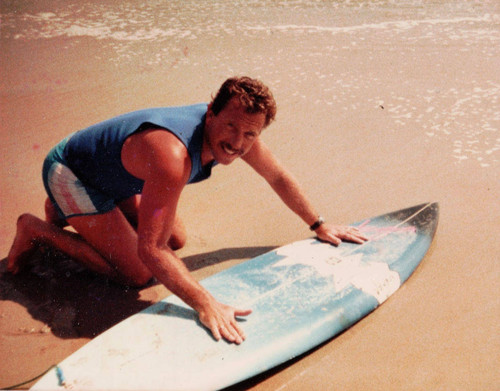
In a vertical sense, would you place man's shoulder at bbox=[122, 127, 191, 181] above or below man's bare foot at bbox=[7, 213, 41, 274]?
above

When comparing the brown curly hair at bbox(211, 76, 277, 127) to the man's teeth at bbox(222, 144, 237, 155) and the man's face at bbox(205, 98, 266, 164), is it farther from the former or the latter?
the man's teeth at bbox(222, 144, 237, 155)

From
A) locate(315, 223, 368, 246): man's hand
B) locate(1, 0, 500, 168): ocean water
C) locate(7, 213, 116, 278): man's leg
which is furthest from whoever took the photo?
locate(1, 0, 500, 168): ocean water

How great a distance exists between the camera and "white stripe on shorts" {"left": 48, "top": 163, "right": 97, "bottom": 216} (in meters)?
2.51

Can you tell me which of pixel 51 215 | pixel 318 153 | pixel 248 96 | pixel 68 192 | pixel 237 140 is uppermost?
pixel 248 96

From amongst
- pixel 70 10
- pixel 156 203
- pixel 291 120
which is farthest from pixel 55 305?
pixel 70 10

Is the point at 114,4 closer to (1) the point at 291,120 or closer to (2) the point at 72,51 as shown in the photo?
(2) the point at 72,51

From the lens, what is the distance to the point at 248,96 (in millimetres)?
2057

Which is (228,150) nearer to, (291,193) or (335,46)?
(291,193)

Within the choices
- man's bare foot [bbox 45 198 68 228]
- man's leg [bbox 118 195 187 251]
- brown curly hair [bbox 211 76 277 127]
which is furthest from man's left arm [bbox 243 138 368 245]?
man's bare foot [bbox 45 198 68 228]

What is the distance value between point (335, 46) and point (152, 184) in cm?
532

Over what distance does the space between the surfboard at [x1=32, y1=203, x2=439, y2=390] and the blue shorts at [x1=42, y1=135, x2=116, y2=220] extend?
66cm

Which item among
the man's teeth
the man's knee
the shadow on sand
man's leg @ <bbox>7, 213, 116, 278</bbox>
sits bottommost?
the shadow on sand

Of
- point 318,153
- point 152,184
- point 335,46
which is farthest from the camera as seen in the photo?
point 335,46

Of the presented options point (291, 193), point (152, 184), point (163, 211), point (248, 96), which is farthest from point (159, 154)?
point (291, 193)
